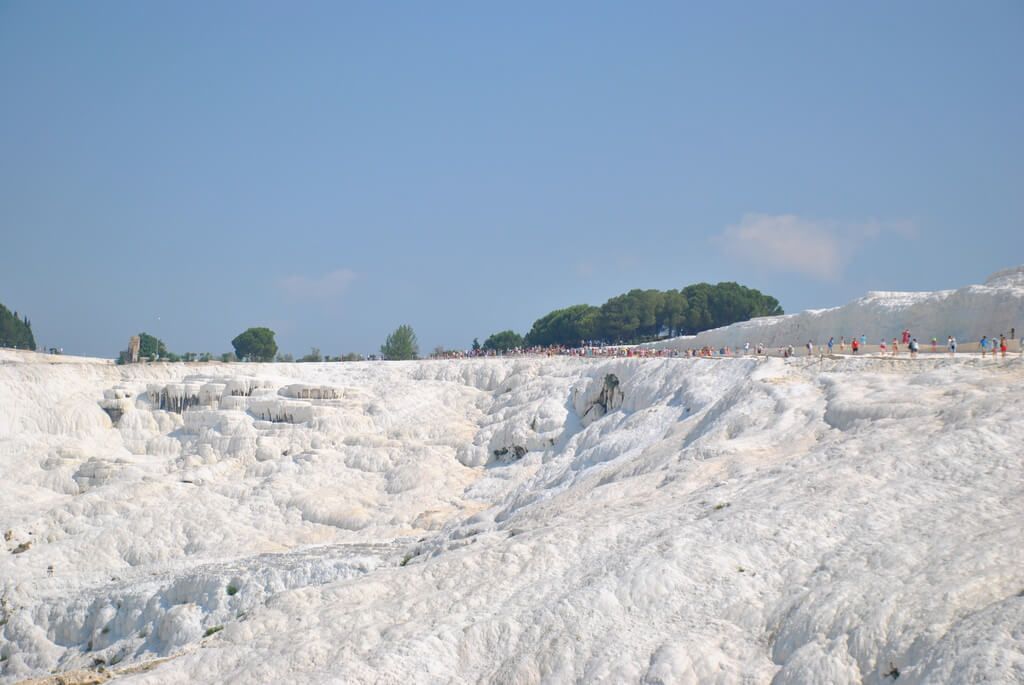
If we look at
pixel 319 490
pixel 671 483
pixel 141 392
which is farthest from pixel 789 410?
pixel 141 392

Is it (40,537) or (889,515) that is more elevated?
(889,515)

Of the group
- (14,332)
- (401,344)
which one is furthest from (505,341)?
(14,332)

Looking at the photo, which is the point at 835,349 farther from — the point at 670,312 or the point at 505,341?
the point at 505,341

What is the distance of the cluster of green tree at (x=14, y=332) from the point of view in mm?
83188

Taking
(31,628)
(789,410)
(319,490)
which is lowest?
(31,628)

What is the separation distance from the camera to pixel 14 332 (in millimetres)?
85250

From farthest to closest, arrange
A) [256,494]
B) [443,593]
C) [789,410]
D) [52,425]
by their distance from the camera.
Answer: [52,425] → [256,494] → [789,410] → [443,593]

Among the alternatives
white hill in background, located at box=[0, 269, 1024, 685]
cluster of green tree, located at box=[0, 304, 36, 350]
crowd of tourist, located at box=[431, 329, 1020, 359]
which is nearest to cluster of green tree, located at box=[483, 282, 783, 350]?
crowd of tourist, located at box=[431, 329, 1020, 359]

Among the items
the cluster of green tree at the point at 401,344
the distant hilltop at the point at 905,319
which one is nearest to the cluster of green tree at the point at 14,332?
the cluster of green tree at the point at 401,344

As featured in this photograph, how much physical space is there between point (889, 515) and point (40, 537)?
3084cm

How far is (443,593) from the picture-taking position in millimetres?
20375

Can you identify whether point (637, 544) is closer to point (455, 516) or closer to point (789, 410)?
point (789, 410)

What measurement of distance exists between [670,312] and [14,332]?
55157mm

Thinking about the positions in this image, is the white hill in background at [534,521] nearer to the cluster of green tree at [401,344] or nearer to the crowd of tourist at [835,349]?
the crowd of tourist at [835,349]
